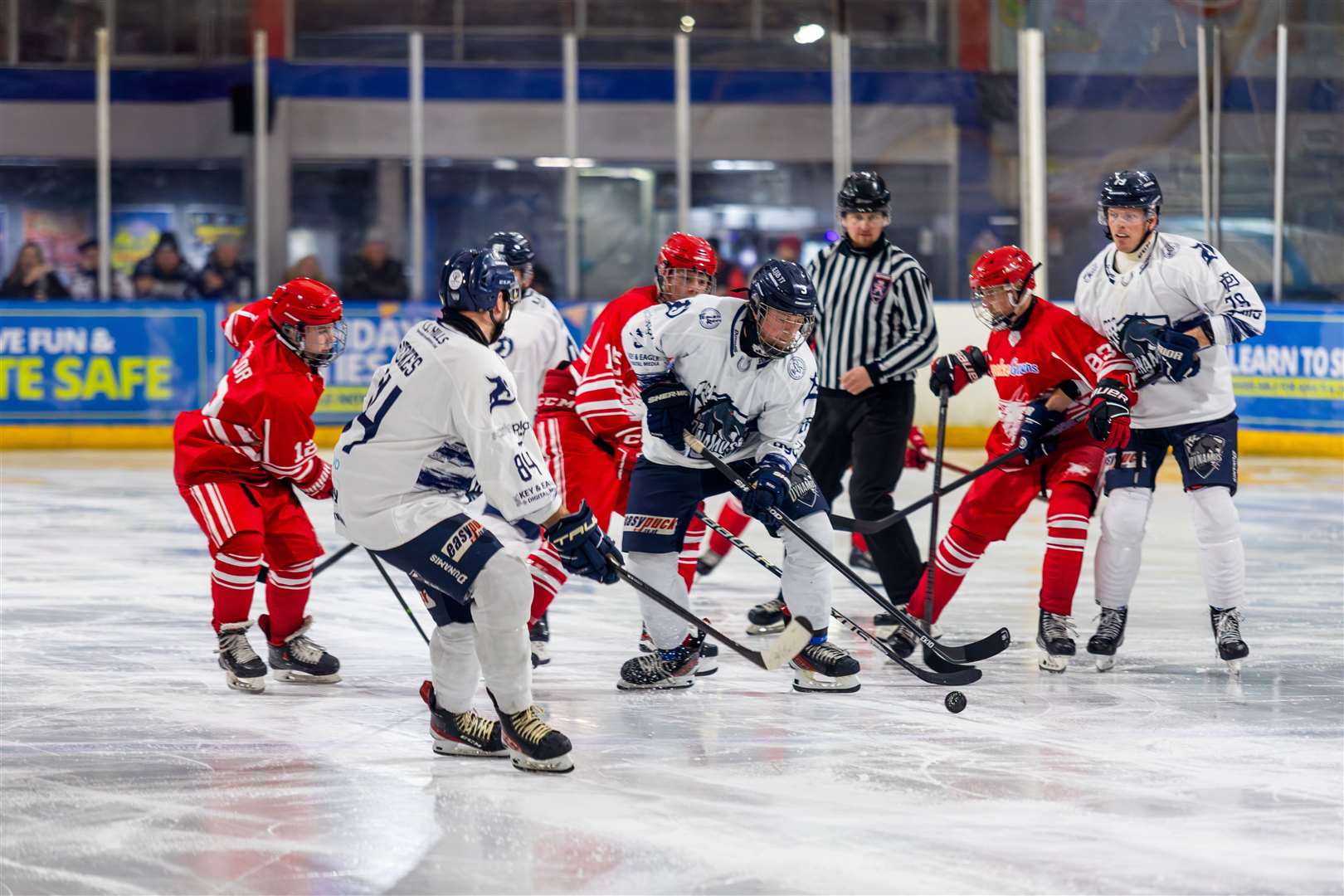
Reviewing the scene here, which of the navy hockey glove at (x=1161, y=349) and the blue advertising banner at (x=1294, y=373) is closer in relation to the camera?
the navy hockey glove at (x=1161, y=349)

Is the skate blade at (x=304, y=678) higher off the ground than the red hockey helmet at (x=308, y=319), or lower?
lower

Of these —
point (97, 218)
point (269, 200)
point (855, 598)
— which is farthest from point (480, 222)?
point (855, 598)

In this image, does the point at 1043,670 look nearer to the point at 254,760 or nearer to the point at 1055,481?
the point at 1055,481

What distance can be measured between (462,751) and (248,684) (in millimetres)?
835

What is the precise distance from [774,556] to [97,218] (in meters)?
5.80

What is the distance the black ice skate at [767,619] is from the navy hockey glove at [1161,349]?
1.26 m

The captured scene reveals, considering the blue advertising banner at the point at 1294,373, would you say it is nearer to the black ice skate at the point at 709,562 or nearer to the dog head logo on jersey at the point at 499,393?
the black ice skate at the point at 709,562

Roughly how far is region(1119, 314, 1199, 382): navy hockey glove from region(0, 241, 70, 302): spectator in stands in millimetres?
7659

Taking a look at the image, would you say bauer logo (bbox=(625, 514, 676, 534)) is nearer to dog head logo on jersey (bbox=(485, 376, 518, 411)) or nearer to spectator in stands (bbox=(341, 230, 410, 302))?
dog head logo on jersey (bbox=(485, 376, 518, 411))

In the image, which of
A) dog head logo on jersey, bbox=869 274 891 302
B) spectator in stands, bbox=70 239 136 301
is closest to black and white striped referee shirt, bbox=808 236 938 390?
dog head logo on jersey, bbox=869 274 891 302

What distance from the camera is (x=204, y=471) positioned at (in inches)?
161

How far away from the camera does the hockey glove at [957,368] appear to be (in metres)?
4.55

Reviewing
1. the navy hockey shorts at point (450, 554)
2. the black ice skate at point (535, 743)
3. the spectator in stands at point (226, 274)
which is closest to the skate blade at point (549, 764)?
the black ice skate at point (535, 743)

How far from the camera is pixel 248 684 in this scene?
13.3 ft
